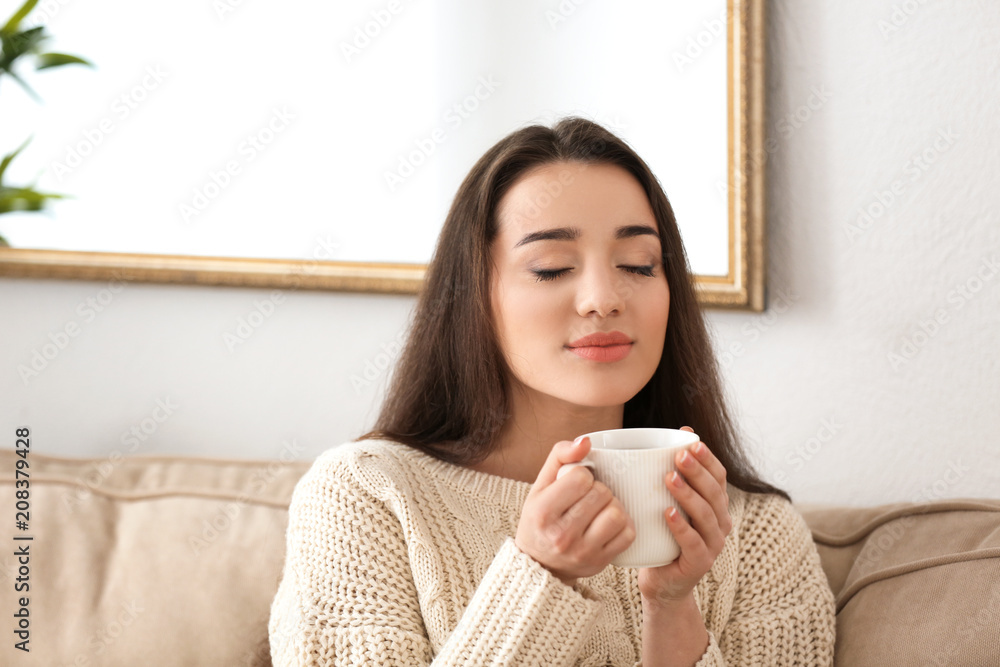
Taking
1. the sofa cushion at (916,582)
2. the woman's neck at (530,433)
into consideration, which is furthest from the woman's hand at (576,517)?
the sofa cushion at (916,582)

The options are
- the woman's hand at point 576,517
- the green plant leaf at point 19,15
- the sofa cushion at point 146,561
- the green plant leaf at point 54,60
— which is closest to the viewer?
the woman's hand at point 576,517

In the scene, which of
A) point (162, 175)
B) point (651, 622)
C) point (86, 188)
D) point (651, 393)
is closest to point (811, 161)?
point (651, 393)

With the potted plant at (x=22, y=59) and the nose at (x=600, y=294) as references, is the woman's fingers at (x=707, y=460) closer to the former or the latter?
the nose at (x=600, y=294)

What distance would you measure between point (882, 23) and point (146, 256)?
1.39m

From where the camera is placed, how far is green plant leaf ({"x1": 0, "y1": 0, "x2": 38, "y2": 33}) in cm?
136

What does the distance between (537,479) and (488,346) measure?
0.28 metres

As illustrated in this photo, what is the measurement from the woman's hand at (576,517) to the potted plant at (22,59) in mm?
1124

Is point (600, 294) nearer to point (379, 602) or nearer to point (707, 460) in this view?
point (707, 460)

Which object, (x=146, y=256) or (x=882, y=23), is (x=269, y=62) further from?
(x=882, y=23)

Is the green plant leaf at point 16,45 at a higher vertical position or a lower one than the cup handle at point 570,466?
higher

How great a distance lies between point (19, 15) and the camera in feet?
4.54

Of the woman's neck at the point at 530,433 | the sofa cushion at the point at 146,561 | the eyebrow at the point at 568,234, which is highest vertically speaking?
the eyebrow at the point at 568,234

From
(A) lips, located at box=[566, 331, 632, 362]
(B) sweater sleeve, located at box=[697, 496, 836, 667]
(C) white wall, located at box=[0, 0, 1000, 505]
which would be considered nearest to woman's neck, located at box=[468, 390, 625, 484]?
(A) lips, located at box=[566, 331, 632, 362]

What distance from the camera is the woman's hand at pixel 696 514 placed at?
75cm
